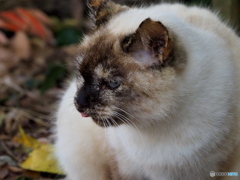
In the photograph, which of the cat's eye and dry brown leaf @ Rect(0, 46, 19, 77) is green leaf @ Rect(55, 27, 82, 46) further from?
the cat's eye

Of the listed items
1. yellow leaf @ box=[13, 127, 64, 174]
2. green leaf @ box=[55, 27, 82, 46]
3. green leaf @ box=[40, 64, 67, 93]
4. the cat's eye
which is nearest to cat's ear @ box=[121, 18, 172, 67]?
the cat's eye

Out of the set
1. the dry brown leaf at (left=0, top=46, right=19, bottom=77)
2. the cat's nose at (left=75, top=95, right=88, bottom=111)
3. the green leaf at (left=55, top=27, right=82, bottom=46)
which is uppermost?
the cat's nose at (left=75, top=95, right=88, bottom=111)

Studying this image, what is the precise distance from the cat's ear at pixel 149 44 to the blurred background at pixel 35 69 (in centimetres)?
170

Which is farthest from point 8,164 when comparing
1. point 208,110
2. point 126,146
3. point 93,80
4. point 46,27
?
point 46,27

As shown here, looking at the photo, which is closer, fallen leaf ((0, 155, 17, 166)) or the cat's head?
the cat's head

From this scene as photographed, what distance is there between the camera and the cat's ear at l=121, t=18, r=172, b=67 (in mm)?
2859

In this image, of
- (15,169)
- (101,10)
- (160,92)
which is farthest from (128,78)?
(15,169)

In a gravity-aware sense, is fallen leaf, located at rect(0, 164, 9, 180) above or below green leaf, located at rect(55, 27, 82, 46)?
above

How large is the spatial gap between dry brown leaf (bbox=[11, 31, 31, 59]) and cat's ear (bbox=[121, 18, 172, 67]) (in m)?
4.03

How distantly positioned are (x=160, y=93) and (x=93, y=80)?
1.34ft

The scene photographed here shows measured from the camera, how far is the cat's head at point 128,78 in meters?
3.03

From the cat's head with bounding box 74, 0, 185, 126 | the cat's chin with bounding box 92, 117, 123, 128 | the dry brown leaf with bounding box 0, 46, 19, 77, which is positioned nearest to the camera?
the cat's head with bounding box 74, 0, 185, 126

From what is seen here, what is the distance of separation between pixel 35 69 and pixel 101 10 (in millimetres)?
3285

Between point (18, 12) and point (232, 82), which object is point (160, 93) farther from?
point (18, 12)
